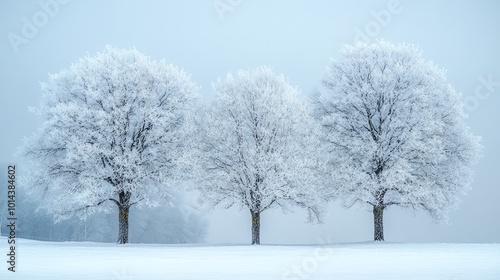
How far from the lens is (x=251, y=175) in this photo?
36875 millimetres

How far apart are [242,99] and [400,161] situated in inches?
502

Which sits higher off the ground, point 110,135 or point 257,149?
point 110,135

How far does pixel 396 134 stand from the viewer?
3831 centimetres

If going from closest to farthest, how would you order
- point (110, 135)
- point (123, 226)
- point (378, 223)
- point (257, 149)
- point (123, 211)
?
point (110, 135) → point (257, 149) → point (123, 211) → point (123, 226) → point (378, 223)

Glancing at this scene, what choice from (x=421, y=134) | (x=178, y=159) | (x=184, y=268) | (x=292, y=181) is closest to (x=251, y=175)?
(x=292, y=181)

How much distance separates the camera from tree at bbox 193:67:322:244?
36.5 metres

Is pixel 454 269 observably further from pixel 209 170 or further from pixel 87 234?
pixel 87 234

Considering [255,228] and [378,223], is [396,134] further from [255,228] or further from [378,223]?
[255,228]

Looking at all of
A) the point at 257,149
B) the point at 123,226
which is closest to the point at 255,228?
the point at 257,149

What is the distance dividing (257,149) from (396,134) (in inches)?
425

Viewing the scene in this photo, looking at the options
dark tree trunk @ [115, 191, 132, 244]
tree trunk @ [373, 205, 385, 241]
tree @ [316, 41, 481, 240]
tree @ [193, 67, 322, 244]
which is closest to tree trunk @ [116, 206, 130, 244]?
dark tree trunk @ [115, 191, 132, 244]

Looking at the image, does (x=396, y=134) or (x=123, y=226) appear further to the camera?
(x=396, y=134)

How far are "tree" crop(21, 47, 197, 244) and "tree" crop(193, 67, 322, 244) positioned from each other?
229 centimetres

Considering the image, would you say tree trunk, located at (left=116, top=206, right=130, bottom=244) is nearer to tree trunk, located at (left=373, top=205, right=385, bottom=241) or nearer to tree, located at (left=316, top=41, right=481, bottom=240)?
tree, located at (left=316, top=41, right=481, bottom=240)
